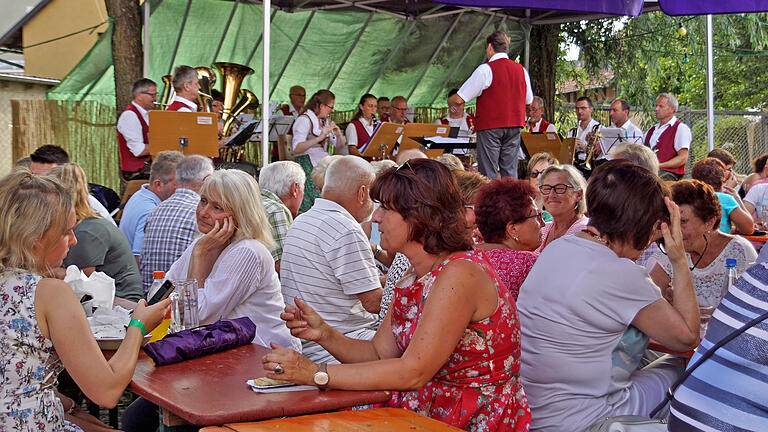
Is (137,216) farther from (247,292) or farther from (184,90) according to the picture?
(184,90)

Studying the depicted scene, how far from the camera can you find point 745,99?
25312 millimetres

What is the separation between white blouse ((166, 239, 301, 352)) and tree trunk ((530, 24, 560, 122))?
9.79 meters

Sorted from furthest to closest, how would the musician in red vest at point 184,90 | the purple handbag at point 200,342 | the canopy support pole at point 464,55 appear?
the canopy support pole at point 464,55 → the musician in red vest at point 184,90 → the purple handbag at point 200,342

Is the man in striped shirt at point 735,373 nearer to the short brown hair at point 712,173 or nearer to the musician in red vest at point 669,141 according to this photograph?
the short brown hair at point 712,173

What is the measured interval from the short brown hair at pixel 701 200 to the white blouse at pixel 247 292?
1973 millimetres

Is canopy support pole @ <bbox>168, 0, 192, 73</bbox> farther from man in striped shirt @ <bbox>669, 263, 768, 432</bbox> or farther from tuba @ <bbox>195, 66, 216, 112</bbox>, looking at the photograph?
man in striped shirt @ <bbox>669, 263, 768, 432</bbox>

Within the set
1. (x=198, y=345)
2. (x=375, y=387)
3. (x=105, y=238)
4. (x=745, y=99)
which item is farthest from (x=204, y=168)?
(x=745, y=99)

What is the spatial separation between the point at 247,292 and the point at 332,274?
0.40 m

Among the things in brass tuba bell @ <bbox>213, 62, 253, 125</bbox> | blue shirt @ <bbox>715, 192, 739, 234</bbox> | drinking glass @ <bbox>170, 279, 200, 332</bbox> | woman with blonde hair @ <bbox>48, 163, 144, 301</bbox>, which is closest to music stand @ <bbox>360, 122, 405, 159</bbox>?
brass tuba bell @ <bbox>213, 62, 253, 125</bbox>

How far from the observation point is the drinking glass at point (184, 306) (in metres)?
3.01

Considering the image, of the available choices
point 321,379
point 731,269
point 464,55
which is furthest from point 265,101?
point 464,55

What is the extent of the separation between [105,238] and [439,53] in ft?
32.3

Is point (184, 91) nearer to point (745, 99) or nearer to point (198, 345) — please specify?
point (198, 345)

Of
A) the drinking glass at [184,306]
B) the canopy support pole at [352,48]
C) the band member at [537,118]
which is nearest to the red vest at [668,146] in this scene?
the band member at [537,118]
